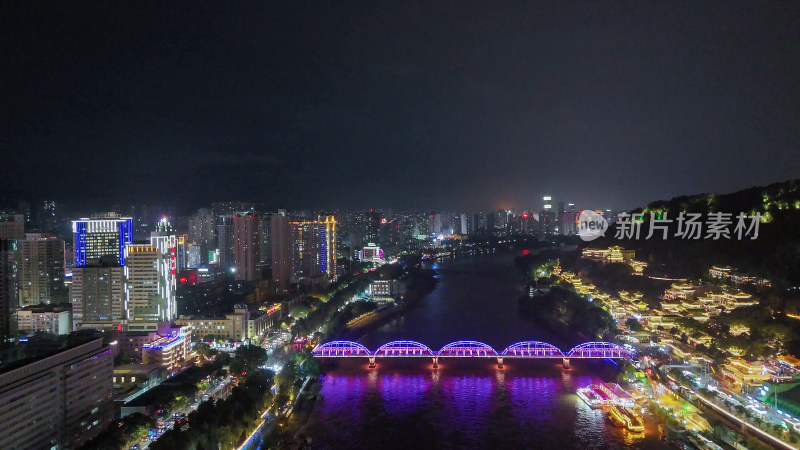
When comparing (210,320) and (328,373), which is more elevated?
(210,320)

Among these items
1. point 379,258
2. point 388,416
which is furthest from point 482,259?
point 388,416

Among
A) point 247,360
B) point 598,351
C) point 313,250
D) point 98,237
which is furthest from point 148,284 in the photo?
point 598,351

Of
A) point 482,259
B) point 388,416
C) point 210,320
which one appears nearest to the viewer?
point 388,416

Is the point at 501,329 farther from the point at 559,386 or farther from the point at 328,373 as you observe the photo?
the point at 328,373

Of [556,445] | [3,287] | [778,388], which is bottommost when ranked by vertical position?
[556,445]

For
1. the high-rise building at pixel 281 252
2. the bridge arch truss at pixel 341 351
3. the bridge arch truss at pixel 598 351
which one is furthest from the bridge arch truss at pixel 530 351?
the high-rise building at pixel 281 252

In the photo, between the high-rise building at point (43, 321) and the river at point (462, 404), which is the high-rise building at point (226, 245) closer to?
the high-rise building at point (43, 321)
